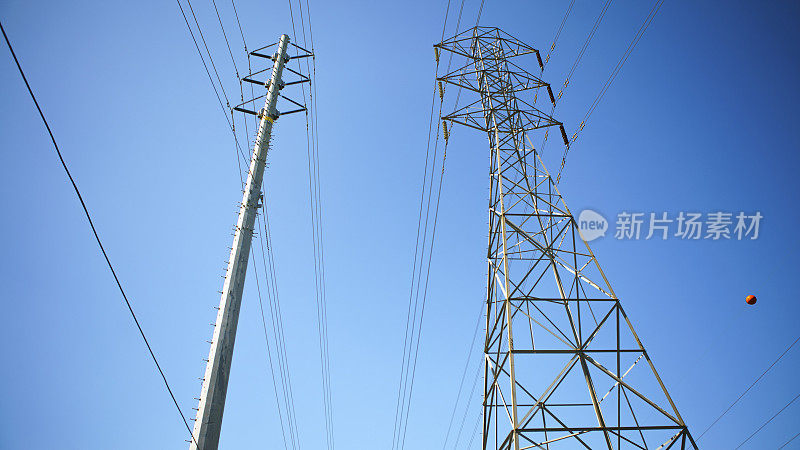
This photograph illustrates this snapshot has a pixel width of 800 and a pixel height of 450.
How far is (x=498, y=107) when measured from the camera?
1454 centimetres

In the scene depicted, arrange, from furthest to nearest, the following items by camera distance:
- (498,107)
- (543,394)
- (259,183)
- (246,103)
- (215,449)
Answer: (498,107), (246,103), (259,183), (543,394), (215,449)

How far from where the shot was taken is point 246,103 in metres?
11.8

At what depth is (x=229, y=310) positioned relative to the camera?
802 cm

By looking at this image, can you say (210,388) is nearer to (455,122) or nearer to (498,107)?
(455,122)

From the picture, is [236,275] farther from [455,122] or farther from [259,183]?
[455,122]

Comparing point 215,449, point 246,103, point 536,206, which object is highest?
point 246,103

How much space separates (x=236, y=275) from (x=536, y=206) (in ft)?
26.3

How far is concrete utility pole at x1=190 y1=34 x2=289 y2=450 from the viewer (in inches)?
283

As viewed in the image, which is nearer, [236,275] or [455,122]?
[236,275]

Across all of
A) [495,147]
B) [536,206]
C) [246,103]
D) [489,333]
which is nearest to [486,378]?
[489,333]

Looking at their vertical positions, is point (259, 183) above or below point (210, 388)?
above

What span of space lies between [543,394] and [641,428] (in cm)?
Answer: 177

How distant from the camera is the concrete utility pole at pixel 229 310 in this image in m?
7.18

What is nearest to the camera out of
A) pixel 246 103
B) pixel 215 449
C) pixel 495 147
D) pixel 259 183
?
pixel 215 449
